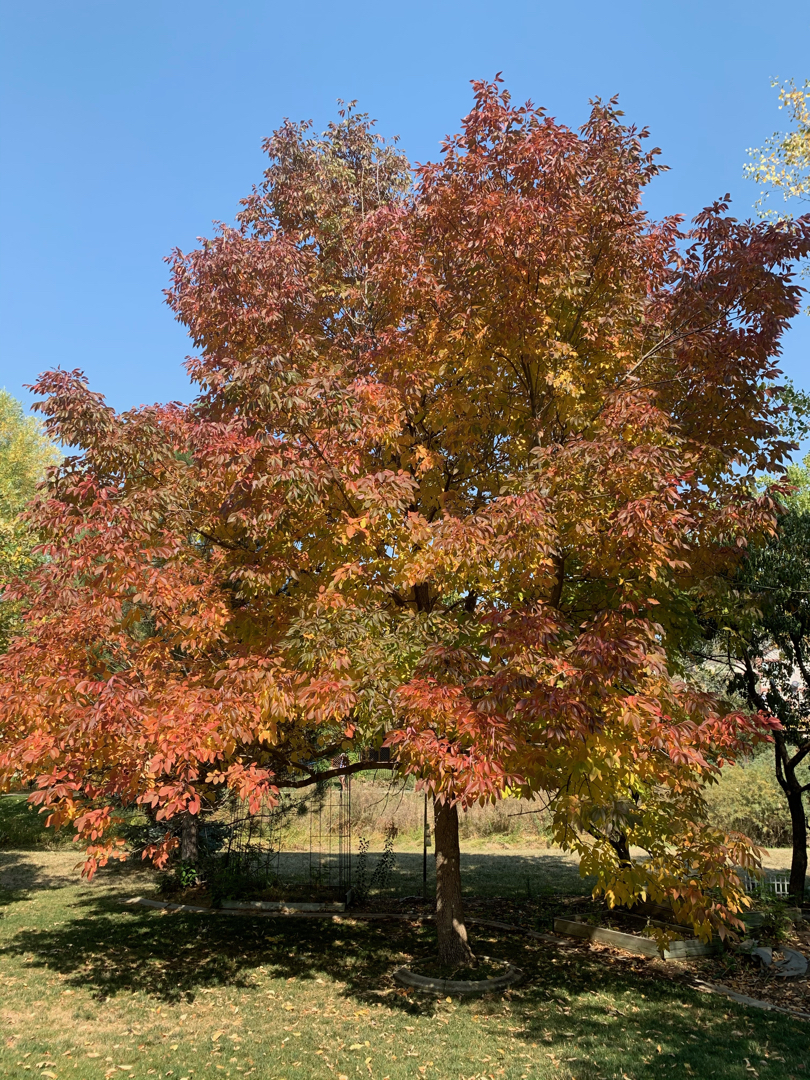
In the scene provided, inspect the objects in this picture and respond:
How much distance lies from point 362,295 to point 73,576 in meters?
5.68

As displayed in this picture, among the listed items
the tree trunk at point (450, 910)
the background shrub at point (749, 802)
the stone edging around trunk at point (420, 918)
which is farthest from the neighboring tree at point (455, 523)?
the background shrub at point (749, 802)

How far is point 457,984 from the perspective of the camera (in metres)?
9.01

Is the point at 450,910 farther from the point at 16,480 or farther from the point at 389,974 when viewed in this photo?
the point at 16,480

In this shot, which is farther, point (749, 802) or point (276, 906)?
point (749, 802)

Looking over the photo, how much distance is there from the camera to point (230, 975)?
9.97 meters

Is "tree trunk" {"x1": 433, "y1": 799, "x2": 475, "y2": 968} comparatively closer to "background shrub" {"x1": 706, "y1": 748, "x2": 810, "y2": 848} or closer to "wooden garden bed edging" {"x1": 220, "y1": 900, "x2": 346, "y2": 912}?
"wooden garden bed edging" {"x1": 220, "y1": 900, "x2": 346, "y2": 912}

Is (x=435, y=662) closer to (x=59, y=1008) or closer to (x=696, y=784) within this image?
(x=696, y=784)

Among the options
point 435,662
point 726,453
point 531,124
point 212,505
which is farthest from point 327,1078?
point 531,124

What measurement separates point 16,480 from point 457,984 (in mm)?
21003

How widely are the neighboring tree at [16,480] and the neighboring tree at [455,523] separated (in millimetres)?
6676

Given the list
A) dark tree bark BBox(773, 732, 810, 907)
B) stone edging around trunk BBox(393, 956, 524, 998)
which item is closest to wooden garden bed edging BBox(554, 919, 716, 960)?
stone edging around trunk BBox(393, 956, 524, 998)

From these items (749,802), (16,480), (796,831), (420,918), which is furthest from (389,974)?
(16,480)

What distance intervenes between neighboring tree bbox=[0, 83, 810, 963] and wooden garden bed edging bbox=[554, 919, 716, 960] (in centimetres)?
274

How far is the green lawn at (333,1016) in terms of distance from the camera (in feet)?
22.2
